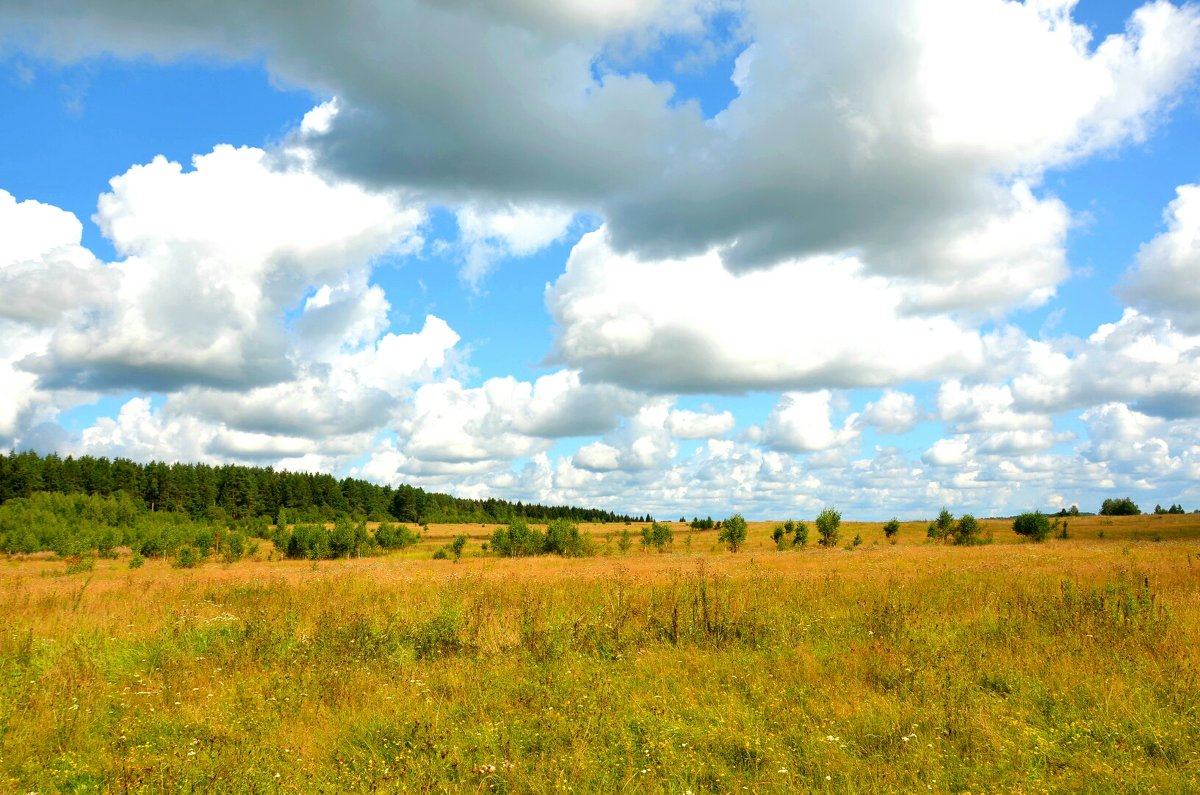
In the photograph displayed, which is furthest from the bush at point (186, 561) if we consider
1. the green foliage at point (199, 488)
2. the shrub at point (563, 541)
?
the green foliage at point (199, 488)

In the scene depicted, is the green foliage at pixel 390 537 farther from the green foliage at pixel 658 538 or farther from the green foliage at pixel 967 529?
the green foliage at pixel 967 529

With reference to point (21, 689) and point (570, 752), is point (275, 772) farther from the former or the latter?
point (21, 689)

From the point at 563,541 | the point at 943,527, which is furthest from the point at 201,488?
the point at 943,527

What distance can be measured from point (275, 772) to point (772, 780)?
15.8 feet

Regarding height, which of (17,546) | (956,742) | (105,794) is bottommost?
(17,546)

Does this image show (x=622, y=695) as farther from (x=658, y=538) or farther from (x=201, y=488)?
(x=201, y=488)

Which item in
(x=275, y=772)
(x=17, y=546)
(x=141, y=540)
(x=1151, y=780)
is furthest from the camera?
(x=17, y=546)

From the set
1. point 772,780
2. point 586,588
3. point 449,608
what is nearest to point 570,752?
point 772,780

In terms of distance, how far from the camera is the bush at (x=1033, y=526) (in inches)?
2416

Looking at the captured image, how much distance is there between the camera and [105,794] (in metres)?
5.94

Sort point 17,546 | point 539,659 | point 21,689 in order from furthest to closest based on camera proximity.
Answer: point 17,546, point 539,659, point 21,689

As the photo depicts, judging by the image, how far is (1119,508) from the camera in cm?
10375

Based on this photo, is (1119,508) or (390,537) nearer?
(390,537)

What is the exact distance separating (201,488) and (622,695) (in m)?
138
